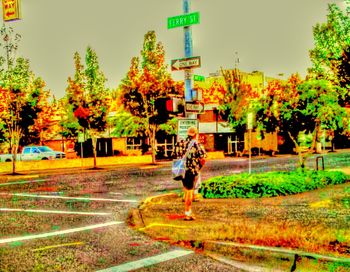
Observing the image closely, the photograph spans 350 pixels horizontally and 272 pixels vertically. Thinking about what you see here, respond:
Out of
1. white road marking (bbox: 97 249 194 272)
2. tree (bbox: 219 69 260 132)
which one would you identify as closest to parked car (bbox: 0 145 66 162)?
tree (bbox: 219 69 260 132)

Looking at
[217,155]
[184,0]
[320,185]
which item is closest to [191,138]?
[184,0]

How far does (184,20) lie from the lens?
13078mm

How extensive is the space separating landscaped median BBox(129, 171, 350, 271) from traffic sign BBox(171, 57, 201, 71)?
3.15 meters

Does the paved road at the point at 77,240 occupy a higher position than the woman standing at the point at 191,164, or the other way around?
the woman standing at the point at 191,164

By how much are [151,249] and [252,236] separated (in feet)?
4.95

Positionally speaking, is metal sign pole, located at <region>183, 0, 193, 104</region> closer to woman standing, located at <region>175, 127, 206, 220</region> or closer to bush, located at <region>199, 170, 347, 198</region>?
bush, located at <region>199, 170, 347, 198</region>

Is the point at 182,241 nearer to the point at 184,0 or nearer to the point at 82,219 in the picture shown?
the point at 82,219

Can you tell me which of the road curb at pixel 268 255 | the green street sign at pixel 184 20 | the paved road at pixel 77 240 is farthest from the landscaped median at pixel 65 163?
the road curb at pixel 268 255

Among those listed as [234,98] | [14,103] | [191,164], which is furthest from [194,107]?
[234,98]

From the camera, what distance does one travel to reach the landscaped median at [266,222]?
6.23 m

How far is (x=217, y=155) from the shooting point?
156 ft

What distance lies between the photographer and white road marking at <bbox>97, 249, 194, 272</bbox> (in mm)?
6180

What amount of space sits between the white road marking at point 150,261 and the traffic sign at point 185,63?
22.1ft

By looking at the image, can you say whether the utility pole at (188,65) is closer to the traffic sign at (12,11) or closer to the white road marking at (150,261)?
the traffic sign at (12,11)
